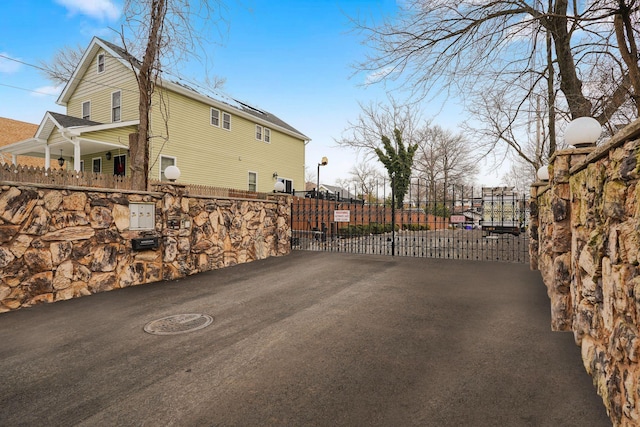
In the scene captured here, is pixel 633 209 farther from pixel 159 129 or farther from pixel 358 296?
pixel 159 129

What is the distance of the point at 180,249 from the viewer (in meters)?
6.71

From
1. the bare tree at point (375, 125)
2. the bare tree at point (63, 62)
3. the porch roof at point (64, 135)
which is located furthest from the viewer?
the bare tree at point (375, 125)

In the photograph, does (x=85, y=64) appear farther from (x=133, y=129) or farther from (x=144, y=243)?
(x=144, y=243)

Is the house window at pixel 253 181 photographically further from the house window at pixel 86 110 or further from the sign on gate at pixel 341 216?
the sign on gate at pixel 341 216

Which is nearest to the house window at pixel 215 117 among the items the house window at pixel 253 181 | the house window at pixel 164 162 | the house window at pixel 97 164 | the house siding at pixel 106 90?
the house window at pixel 164 162

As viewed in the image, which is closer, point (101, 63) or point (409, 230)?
point (101, 63)

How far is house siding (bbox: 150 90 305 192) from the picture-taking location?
43.9 ft

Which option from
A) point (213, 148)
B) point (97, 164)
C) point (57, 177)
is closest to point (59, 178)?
point (57, 177)

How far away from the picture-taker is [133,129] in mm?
12531

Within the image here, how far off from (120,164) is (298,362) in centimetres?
1349

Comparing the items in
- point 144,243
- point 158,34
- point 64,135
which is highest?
point 158,34

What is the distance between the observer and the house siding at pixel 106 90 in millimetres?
13000

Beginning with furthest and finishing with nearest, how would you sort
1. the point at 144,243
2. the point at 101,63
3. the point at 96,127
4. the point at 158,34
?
the point at 101,63 → the point at 96,127 → the point at 158,34 → the point at 144,243

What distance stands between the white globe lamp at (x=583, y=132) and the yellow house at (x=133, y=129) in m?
11.1
